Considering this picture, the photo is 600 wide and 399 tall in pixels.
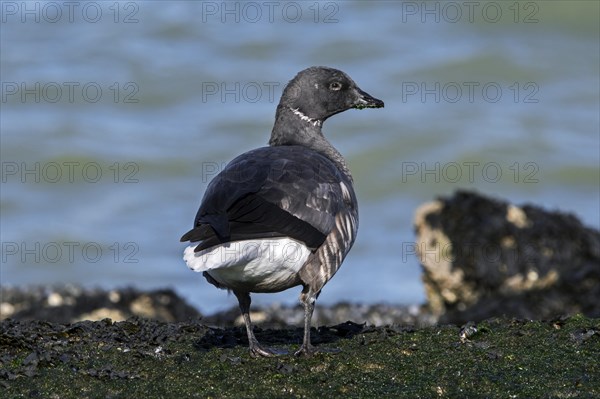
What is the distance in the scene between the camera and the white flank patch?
6.56 metres

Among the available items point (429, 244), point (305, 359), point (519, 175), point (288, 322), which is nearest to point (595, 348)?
point (305, 359)

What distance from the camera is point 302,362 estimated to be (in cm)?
670

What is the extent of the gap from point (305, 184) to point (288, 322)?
5.08 m

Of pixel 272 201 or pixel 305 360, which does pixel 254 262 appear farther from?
pixel 305 360

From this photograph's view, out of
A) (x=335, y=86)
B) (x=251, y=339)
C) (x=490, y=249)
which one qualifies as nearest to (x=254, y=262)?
(x=251, y=339)

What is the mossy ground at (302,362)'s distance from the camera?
19.9 feet

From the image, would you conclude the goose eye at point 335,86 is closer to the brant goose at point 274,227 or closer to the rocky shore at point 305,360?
the brant goose at point 274,227

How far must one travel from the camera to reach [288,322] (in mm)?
12102

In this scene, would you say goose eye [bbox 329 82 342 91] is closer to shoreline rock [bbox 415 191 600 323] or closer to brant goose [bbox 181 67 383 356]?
brant goose [bbox 181 67 383 356]

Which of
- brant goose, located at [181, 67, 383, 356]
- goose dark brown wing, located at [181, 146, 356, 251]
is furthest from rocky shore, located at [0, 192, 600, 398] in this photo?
goose dark brown wing, located at [181, 146, 356, 251]

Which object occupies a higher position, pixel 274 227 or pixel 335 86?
pixel 335 86

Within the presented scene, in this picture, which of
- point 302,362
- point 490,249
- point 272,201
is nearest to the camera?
point 302,362

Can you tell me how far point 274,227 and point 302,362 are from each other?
0.90 meters

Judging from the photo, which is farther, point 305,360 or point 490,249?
point 490,249
